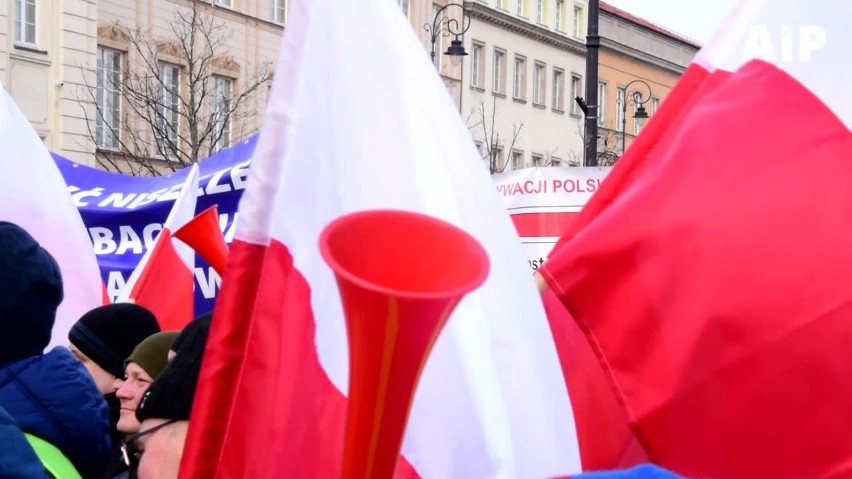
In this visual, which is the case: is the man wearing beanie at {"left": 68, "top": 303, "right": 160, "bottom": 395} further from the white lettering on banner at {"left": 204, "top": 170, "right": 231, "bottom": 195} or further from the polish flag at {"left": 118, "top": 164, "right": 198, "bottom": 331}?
the white lettering on banner at {"left": 204, "top": 170, "right": 231, "bottom": 195}

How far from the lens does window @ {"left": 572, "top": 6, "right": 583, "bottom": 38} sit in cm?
4728

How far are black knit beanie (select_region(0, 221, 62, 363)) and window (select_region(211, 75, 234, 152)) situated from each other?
22662 mm

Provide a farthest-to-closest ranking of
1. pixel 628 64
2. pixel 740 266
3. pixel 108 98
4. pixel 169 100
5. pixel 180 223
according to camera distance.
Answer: pixel 628 64, pixel 169 100, pixel 108 98, pixel 180 223, pixel 740 266

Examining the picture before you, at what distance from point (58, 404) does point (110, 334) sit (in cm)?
164

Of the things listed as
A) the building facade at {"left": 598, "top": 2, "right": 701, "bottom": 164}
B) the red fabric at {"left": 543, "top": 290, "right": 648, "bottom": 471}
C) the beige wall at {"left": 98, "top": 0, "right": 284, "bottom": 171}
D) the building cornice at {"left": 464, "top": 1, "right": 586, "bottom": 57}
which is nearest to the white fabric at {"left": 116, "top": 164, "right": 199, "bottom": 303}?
the red fabric at {"left": 543, "top": 290, "right": 648, "bottom": 471}

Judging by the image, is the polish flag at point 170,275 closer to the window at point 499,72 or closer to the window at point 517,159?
the window at point 499,72

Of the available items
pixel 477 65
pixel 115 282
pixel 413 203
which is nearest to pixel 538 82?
pixel 477 65

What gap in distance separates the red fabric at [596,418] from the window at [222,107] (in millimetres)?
22733

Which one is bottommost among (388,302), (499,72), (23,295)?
(23,295)

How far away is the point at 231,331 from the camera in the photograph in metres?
2.48

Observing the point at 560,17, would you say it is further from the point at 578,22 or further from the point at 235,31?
the point at 235,31

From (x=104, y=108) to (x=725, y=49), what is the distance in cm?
2332

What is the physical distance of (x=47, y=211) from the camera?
5.39 meters

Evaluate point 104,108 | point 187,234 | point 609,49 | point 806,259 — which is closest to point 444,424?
point 806,259
